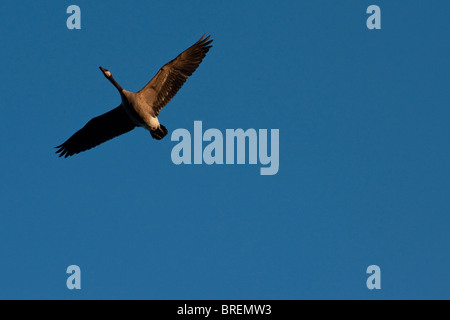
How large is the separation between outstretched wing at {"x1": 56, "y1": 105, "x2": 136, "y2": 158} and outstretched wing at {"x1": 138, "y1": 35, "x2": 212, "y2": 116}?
86 centimetres

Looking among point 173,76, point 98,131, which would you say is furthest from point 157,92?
point 98,131

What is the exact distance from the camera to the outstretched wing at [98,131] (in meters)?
16.7

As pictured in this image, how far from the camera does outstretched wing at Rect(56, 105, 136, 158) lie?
16656 mm

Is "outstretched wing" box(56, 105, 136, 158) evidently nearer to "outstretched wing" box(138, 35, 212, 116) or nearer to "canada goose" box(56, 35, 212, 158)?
"canada goose" box(56, 35, 212, 158)

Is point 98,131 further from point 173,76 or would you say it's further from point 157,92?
point 173,76

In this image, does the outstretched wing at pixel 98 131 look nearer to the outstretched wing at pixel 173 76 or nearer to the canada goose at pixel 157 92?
the canada goose at pixel 157 92

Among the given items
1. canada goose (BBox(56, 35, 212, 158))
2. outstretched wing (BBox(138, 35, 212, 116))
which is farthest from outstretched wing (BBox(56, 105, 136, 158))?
outstretched wing (BBox(138, 35, 212, 116))

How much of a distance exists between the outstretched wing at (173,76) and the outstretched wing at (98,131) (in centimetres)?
86

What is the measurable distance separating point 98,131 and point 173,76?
2333 millimetres
